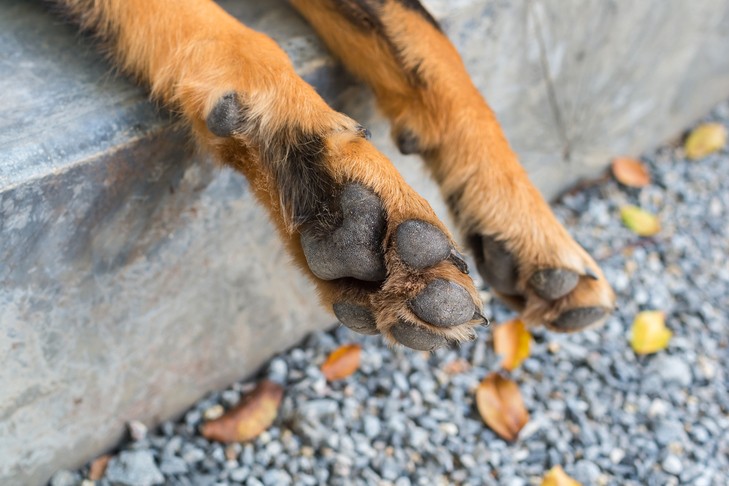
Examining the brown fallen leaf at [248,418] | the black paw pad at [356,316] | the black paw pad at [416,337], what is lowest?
the brown fallen leaf at [248,418]

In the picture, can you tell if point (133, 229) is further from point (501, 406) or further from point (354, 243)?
point (501, 406)

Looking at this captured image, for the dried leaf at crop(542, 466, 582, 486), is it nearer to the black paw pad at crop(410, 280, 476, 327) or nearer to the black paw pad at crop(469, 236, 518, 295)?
the black paw pad at crop(469, 236, 518, 295)

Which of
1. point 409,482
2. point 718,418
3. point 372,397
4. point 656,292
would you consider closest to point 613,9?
point 656,292

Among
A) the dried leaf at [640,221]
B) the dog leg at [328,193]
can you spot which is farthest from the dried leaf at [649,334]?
the dog leg at [328,193]

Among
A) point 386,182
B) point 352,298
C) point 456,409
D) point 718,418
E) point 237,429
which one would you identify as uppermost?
point 386,182

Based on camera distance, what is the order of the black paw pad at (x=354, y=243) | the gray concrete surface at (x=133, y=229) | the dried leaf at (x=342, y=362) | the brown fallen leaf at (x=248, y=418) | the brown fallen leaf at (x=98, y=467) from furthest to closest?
1. the dried leaf at (x=342, y=362)
2. the brown fallen leaf at (x=248, y=418)
3. the brown fallen leaf at (x=98, y=467)
4. the gray concrete surface at (x=133, y=229)
5. the black paw pad at (x=354, y=243)

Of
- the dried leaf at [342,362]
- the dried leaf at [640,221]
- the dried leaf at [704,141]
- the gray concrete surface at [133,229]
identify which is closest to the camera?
the gray concrete surface at [133,229]

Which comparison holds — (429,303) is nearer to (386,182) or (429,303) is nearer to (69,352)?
(386,182)

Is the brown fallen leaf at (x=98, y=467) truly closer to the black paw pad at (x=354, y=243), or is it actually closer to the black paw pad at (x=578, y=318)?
the black paw pad at (x=354, y=243)
